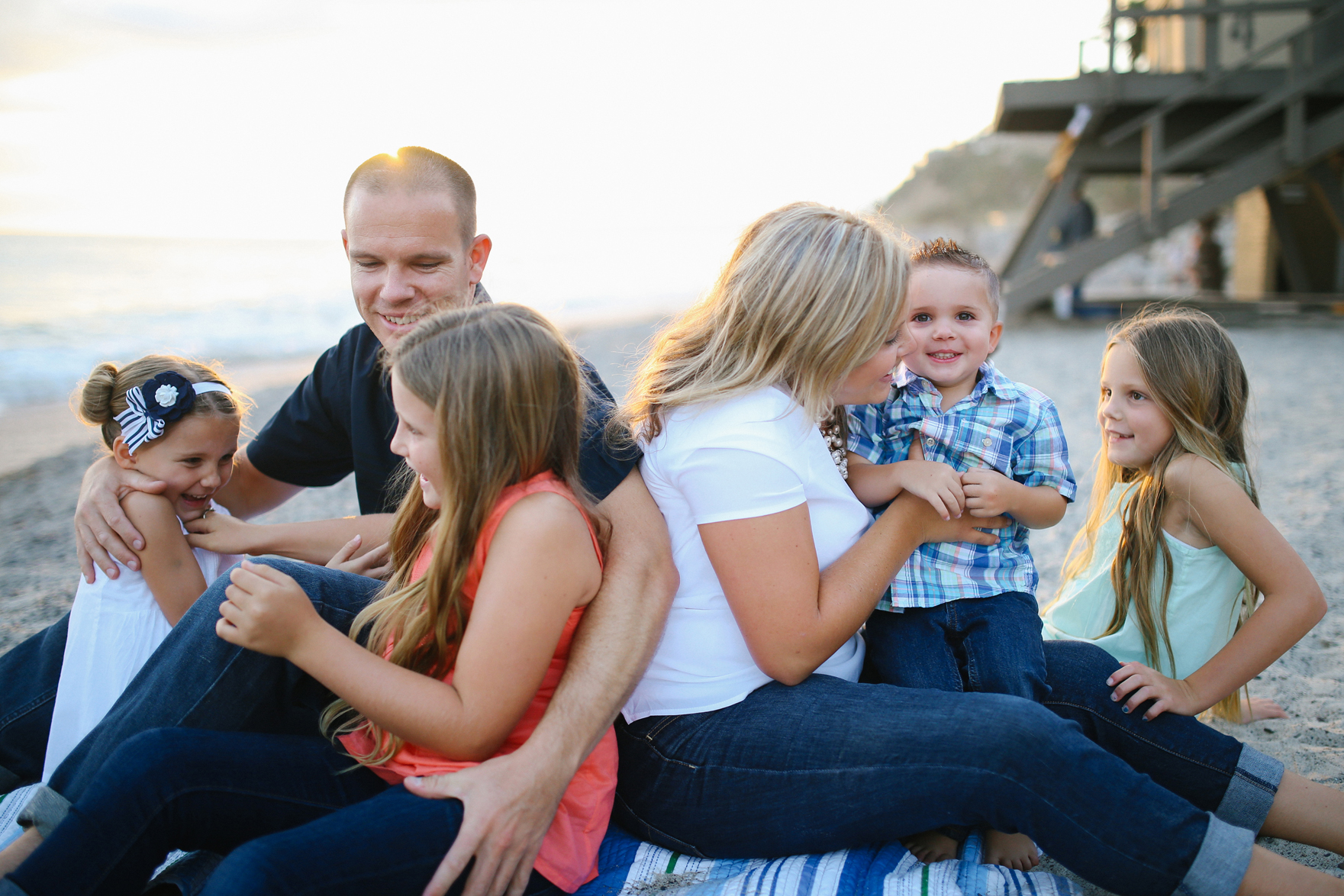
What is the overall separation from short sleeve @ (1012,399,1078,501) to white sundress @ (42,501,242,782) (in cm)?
230

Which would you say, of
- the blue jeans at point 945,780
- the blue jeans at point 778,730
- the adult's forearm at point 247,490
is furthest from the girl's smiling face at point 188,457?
the blue jeans at point 945,780

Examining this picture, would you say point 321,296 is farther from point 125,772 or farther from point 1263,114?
point 125,772

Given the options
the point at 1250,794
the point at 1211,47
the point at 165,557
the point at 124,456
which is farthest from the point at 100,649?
the point at 1211,47

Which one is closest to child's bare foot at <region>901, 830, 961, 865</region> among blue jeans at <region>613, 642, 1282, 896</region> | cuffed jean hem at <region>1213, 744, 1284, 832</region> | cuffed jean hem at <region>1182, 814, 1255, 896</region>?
→ blue jeans at <region>613, 642, 1282, 896</region>

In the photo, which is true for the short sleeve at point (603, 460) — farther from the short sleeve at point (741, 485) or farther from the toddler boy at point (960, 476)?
the toddler boy at point (960, 476)

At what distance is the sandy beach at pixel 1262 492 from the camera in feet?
8.99

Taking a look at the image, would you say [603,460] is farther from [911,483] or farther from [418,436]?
[911,483]

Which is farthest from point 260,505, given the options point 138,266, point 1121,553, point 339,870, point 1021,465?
point 138,266

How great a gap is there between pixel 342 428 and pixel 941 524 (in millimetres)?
1973

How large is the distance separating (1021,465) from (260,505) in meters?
2.54

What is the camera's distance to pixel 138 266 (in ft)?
118

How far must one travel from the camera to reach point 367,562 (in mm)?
2303

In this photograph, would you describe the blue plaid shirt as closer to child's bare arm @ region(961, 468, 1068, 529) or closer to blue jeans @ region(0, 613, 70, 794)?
child's bare arm @ region(961, 468, 1068, 529)

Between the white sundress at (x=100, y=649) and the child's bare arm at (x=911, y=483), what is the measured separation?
1848 millimetres
